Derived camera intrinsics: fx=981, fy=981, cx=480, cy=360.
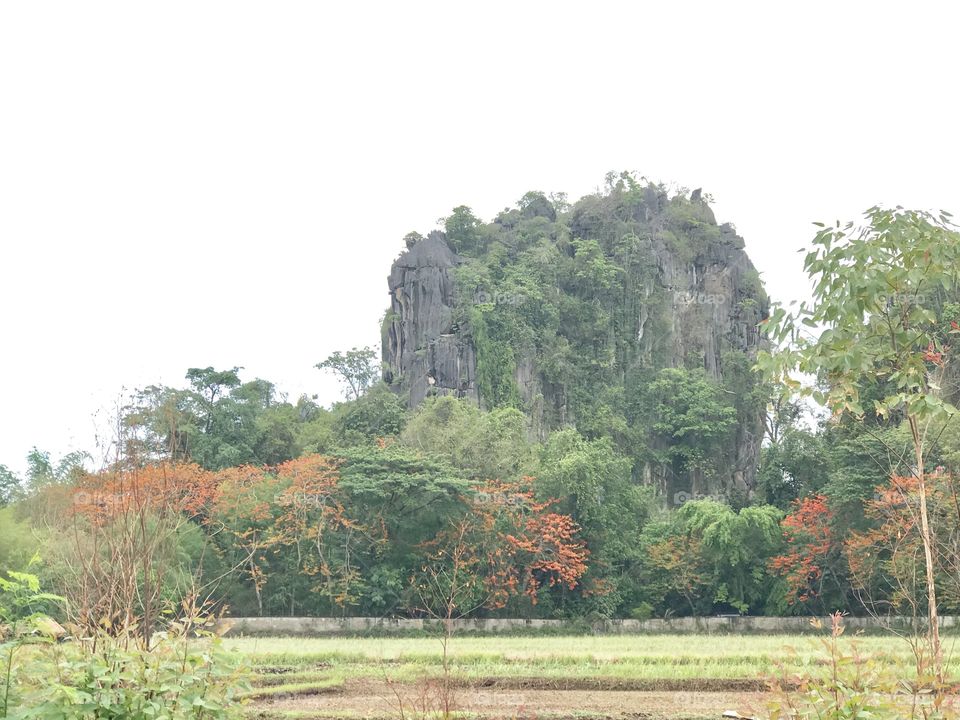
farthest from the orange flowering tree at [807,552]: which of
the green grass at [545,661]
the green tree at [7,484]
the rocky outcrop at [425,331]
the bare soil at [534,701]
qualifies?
the green tree at [7,484]

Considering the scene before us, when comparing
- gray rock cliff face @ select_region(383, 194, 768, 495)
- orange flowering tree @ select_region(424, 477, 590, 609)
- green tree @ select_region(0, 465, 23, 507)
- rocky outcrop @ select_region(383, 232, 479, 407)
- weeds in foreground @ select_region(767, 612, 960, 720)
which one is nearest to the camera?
weeds in foreground @ select_region(767, 612, 960, 720)

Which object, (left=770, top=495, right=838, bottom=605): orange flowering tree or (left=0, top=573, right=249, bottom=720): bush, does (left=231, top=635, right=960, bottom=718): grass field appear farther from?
(left=770, top=495, right=838, bottom=605): orange flowering tree

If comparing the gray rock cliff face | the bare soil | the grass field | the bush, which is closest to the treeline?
the grass field

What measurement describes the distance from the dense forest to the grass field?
1.64 meters

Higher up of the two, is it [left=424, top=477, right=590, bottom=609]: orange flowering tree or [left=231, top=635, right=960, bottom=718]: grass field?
[left=424, top=477, right=590, bottom=609]: orange flowering tree

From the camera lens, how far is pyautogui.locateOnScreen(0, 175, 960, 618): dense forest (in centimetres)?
2194

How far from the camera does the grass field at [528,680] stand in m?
9.40

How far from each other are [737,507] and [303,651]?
26.8 m

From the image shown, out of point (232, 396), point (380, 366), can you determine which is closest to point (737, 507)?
point (380, 366)

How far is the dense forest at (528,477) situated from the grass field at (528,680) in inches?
64.5

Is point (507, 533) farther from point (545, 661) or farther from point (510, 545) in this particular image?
point (545, 661)

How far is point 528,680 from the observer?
38.4 feet

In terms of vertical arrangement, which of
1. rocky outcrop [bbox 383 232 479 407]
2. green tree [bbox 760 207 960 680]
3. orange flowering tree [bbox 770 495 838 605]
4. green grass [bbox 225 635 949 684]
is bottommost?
green grass [bbox 225 635 949 684]

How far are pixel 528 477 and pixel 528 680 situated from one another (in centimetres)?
1330
